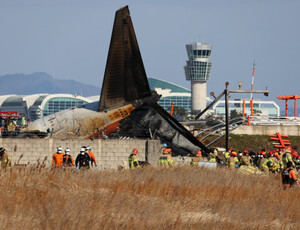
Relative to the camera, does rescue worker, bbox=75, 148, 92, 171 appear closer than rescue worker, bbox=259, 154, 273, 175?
Yes

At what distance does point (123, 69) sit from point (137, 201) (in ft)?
71.5

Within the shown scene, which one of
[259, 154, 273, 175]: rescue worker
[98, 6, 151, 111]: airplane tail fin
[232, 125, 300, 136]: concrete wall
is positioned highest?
[98, 6, 151, 111]: airplane tail fin

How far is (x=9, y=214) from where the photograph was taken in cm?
1510

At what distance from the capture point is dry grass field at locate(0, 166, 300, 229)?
1483cm

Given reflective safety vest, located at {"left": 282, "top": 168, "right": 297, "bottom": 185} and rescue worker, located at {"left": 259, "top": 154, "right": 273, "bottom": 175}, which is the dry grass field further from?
rescue worker, located at {"left": 259, "top": 154, "right": 273, "bottom": 175}

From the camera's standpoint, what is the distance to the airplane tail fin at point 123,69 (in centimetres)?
3897

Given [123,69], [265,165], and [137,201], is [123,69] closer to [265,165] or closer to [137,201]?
[265,165]

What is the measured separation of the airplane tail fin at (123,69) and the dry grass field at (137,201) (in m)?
14.5

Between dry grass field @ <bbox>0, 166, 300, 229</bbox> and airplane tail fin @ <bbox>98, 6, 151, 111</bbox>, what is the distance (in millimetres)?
14539

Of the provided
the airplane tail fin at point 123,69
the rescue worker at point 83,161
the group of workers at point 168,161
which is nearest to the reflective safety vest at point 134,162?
the group of workers at point 168,161

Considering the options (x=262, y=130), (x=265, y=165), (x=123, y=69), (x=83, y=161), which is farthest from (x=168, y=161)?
(x=262, y=130)

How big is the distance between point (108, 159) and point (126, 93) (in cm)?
532

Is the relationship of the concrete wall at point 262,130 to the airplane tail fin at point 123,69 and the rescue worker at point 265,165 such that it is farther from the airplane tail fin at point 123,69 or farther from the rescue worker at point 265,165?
the rescue worker at point 265,165

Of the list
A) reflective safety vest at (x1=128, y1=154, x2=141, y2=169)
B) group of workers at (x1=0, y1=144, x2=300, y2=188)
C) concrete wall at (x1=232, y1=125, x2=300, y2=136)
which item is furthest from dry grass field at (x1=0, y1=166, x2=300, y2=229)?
concrete wall at (x1=232, y1=125, x2=300, y2=136)
